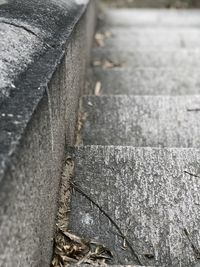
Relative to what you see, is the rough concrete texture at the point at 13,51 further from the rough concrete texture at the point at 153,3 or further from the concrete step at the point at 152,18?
the rough concrete texture at the point at 153,3

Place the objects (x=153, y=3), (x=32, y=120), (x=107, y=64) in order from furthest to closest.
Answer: (x=153, y=3)
(x=107, y=64)
(x=32, y=120)

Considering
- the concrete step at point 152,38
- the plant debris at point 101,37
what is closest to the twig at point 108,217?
the concrete step at point 152,38

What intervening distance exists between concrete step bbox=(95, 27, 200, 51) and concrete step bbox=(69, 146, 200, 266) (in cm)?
279

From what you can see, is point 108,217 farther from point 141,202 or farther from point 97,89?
point 97,89

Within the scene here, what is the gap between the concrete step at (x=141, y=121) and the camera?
289 cm

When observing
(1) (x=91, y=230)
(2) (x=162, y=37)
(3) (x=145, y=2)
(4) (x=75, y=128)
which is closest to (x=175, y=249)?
(1) (x=91, y=230)

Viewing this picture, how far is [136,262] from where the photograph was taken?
197 centimetres

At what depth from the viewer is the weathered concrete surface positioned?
641 cm

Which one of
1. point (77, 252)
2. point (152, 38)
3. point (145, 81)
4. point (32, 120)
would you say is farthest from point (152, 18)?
point (32, 120)

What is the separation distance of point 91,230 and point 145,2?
717 cm

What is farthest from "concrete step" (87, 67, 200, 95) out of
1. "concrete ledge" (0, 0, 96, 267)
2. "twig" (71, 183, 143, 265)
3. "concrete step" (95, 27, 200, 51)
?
"twig" (71, 183, 143, 265)

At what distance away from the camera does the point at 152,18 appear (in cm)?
679

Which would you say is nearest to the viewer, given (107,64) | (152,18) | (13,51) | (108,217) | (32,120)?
(32,120)

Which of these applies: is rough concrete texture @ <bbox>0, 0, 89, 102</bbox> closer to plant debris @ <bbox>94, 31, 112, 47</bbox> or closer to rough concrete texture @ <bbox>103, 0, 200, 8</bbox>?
plant debris @ <bbox>94, 31, 112, 47</bbox>
